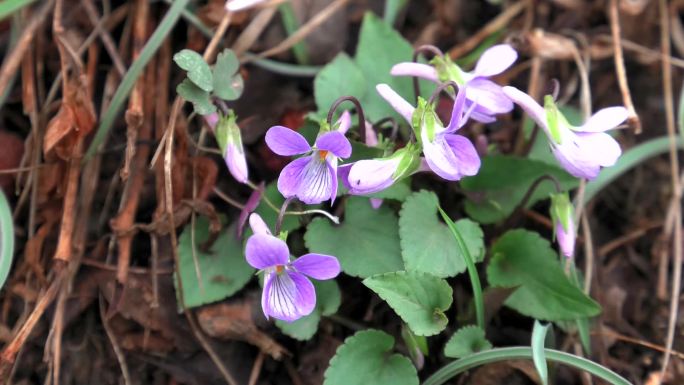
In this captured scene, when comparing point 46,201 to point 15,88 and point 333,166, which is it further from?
point 333,166

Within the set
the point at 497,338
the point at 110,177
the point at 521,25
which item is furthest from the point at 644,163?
the point at 110,177

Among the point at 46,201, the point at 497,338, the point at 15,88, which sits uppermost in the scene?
the point at 15,88

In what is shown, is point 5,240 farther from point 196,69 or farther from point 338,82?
point 338,82

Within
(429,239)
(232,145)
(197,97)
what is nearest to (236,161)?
(232,145)

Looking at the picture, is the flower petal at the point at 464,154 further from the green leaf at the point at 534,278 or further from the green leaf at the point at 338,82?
the green leaf at the point at 338,82

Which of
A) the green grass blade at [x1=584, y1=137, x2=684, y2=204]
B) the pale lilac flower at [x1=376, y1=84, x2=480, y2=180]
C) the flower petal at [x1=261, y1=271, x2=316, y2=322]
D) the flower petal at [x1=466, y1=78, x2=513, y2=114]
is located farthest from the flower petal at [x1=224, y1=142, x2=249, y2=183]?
the green grass blade at [x1=584, y1=137, x2=684, y2=204]

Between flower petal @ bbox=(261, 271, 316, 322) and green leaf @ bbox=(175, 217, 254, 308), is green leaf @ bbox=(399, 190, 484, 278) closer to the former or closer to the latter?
flower petal @ bbox=(261, 271, 316, 322)

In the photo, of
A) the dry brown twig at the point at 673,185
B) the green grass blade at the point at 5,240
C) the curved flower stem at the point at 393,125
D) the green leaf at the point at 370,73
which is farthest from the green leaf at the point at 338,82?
the dry brown twig at the point at 673,185
